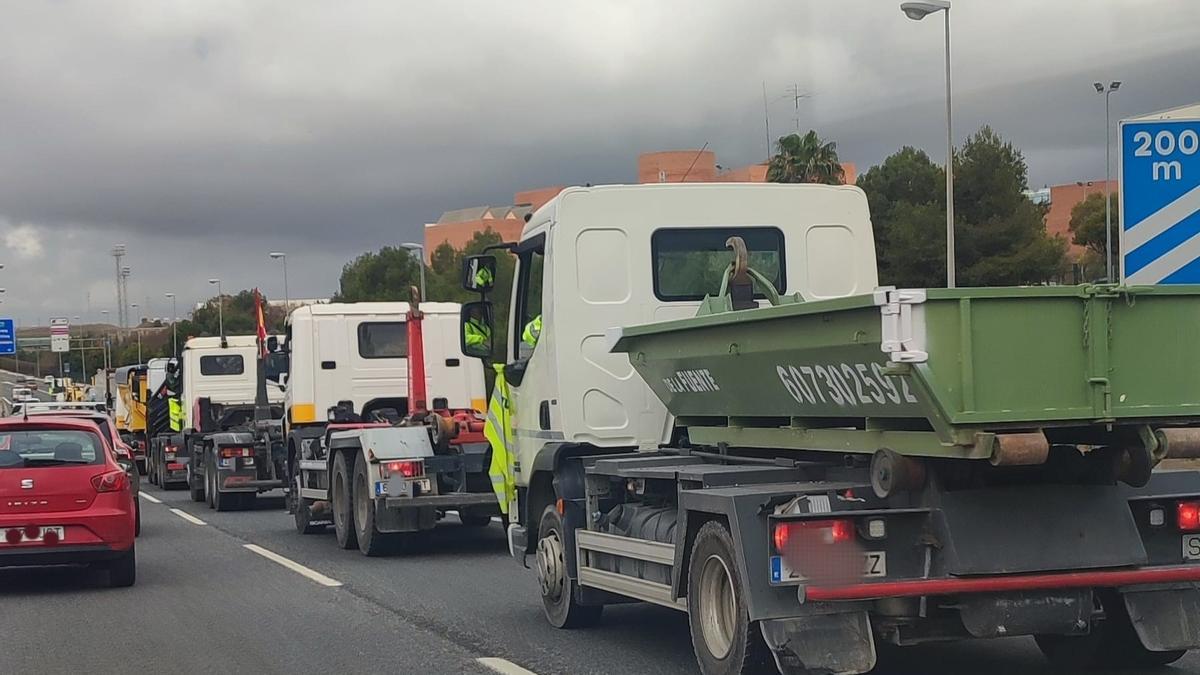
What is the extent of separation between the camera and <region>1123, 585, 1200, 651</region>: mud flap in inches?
290

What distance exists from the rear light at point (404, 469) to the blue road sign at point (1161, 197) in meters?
9.34

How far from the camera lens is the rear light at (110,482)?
13.3 m

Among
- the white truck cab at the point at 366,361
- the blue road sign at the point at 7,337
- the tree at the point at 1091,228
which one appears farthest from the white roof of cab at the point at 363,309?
the tree at the point at 1091,228

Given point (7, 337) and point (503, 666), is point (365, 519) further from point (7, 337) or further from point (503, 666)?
point (7, 337)

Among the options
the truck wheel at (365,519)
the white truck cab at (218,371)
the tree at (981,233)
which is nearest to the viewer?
the truck wheel at (365,519)

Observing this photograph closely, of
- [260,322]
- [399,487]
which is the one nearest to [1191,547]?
[399,487]

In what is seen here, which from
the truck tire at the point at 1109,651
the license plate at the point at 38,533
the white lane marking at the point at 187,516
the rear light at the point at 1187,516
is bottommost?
the white lane marking at the point at 187,516

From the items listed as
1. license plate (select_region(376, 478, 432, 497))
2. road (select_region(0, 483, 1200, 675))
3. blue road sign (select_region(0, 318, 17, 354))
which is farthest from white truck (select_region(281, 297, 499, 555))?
blue road sign (select_region(0, 318, 17, 354))

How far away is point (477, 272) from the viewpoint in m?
10.6

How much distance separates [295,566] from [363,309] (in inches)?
201

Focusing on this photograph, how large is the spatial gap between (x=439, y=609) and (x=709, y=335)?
4.24 meters

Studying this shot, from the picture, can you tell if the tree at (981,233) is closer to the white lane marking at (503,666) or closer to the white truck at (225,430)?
the white truck at (225,430)

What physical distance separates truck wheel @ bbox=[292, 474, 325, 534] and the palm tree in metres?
48.7

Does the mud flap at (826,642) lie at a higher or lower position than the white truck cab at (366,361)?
lower
